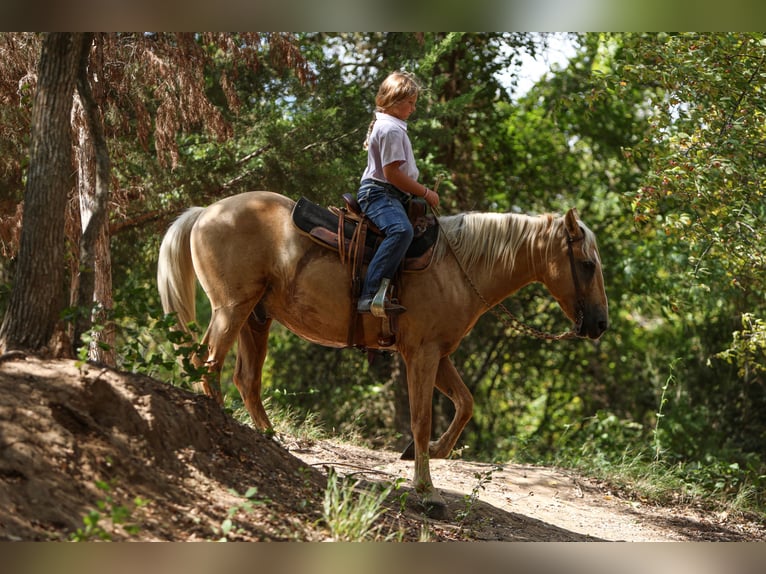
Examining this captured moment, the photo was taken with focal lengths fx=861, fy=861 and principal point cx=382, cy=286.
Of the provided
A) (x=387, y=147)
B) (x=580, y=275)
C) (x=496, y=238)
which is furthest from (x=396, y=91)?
(x=580, y=275)

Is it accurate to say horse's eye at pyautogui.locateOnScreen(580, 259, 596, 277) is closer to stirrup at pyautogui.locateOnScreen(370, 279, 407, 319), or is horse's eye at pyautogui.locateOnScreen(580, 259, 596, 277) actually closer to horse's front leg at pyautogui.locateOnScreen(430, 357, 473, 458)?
horse's front leg at pyautogui.locateOnScreen(430, 357, 473, 458)

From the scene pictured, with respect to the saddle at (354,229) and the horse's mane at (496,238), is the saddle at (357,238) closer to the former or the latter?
A: the saddle at (354,229)

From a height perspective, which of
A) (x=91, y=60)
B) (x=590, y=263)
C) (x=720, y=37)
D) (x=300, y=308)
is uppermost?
(x=720, y=37)

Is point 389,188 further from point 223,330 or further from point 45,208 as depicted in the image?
point 45,208

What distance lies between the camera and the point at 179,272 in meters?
6.48

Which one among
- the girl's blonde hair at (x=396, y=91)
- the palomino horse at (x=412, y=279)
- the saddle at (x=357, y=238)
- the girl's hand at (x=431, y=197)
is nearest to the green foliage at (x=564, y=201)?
the palomino horse at (x=412, y=279)

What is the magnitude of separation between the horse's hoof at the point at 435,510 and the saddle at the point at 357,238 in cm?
116

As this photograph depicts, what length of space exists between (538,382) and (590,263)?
25.3 feet

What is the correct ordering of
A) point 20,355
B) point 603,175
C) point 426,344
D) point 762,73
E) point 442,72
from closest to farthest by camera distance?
1. point 20,355
2. point 426,344
3. point 762,73
4. point 442,72
5. point 603,175

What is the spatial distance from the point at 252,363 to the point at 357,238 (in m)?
1.45

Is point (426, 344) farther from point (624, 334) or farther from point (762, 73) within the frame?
point (624, 334)

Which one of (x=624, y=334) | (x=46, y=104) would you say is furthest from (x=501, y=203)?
(x=46, y=104)

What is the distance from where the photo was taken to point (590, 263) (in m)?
6.24

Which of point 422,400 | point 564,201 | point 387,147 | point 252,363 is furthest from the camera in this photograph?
point 564,201
